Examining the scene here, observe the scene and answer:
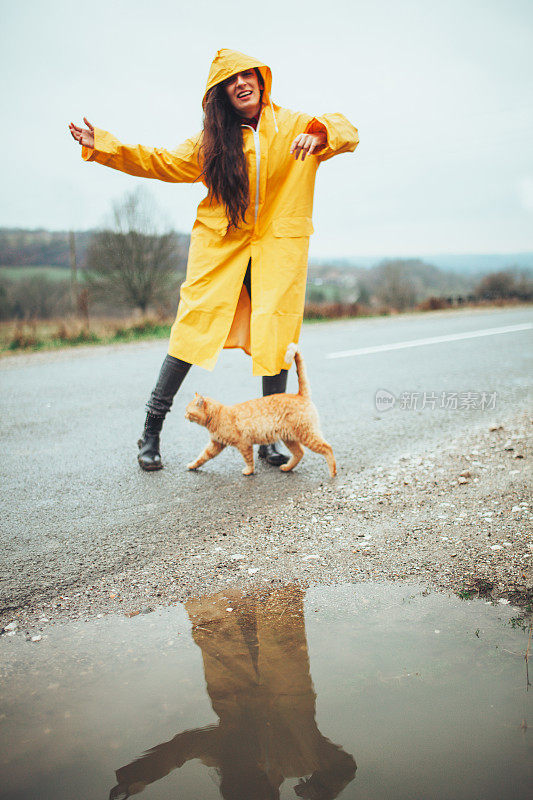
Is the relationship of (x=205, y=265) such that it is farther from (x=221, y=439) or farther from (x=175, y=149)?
(x=221, y=439)

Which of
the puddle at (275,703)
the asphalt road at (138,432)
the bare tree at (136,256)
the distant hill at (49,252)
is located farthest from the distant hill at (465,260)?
the puddle at (275,703)

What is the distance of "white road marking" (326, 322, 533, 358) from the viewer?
9.00 m

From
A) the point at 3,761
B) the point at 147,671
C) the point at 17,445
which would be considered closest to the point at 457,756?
the point at 147,671

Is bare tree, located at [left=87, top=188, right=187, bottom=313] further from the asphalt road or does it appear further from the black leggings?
the black leggings

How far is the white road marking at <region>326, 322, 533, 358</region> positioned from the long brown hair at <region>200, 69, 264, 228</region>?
5.37 metres

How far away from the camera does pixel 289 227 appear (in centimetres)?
361

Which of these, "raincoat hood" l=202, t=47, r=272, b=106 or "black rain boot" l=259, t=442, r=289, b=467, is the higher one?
"raincoat hood" l=202, t=47, r=272, b=106

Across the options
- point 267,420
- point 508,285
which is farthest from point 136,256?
point 267,420

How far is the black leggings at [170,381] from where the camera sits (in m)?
3.88

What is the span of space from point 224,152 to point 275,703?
9.38 feet

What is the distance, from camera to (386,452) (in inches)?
169

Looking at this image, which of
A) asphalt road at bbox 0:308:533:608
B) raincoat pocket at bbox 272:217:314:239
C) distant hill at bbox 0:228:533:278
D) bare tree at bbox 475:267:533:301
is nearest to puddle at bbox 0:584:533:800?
asphalt road at bbox 0:308:533:608

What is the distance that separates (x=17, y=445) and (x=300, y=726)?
11.3 ft

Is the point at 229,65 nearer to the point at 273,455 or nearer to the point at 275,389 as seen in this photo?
the point at 275,389
